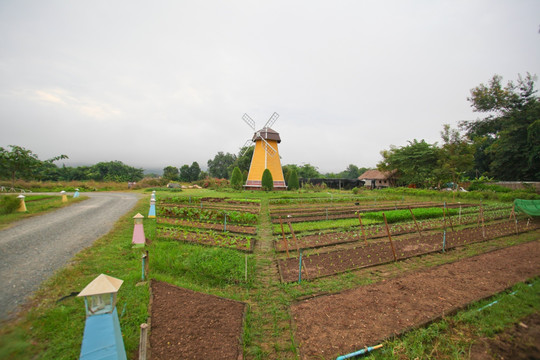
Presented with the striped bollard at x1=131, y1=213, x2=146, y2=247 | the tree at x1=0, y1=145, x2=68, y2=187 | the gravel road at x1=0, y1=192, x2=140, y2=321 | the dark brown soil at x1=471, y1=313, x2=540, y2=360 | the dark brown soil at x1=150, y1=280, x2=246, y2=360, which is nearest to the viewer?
the dark brown soil at x1=471, y1=313, x2=540, y2=360

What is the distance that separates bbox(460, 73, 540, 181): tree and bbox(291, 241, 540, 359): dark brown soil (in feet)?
83.3

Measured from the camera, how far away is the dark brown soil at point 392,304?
2801 millimetres

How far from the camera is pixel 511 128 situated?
22.7 metres

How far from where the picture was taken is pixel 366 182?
142ft

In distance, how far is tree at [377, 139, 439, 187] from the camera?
1107 inches

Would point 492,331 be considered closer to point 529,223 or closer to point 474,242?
point 474,242

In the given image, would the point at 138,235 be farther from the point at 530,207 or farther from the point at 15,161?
the point at 15,161

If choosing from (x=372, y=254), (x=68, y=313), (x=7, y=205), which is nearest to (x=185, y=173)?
(x=7, y=205)

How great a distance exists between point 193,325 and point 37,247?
5338 mm

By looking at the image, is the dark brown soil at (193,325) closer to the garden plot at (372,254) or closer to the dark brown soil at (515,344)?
the garden plot at (372,254)

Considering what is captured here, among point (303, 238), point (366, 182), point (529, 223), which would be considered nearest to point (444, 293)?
point (303, 238)

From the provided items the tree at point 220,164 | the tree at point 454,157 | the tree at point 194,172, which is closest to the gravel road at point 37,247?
the tree at point 454,157

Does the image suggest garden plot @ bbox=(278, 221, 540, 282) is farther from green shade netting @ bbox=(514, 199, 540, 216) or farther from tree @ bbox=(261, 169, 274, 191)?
Result: tree @ bbox=(261, 169, 274, 191)

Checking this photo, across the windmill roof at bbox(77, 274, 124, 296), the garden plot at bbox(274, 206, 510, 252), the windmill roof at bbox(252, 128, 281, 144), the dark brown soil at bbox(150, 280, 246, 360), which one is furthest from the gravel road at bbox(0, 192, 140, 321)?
the windmill roof at bbox(252, 128, 281, 144)
